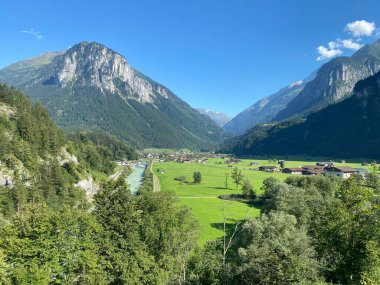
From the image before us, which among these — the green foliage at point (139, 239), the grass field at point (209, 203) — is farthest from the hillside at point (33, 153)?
the green foliage at point (139, 239)

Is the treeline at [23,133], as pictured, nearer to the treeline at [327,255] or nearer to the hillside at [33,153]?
the hillside at [33,153]

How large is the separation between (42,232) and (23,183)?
5404cm

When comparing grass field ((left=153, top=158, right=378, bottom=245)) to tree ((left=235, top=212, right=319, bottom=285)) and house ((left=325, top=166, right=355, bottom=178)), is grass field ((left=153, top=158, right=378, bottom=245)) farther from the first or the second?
house ((left=325, top=166, right=355, bottom=178))

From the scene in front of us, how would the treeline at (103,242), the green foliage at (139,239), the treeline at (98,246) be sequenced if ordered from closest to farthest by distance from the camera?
1. the treeline at (98,246)
2. the treeline at (103,242)
3. the green foliage at (139,239)

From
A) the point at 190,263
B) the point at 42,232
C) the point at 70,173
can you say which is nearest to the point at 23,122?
the point at 70,173

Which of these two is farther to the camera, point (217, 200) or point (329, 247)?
point (217, 200)

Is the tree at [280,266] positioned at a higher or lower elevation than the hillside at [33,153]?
lower

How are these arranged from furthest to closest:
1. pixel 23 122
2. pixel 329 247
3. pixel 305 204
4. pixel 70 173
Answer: pixel 70 173 → pixel 23 122 → pixel 305 204 → pixel 329 247

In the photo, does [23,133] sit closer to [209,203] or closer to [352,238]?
[209,203]

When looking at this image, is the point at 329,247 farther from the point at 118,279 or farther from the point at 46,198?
the point at 46,198

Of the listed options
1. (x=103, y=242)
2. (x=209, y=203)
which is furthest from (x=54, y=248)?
(x=209, y=203)

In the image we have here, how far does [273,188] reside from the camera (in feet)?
262

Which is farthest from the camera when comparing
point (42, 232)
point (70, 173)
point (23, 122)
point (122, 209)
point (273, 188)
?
point (70, 173)

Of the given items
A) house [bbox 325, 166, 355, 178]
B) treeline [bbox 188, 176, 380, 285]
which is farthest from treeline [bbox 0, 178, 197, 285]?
house [bbox 325, 166, 355, 178]
